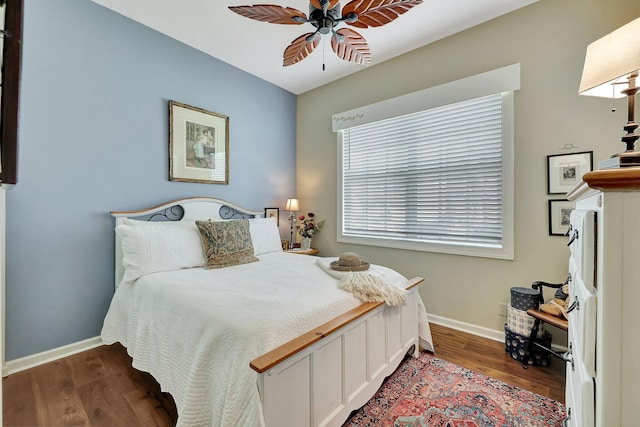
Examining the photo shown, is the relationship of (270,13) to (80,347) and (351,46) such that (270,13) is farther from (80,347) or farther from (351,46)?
(80,347)

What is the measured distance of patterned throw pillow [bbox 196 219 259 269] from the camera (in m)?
2.33

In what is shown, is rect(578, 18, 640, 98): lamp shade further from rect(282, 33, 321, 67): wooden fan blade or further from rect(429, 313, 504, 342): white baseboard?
rect(429, 313, 504, 342): white baseboard

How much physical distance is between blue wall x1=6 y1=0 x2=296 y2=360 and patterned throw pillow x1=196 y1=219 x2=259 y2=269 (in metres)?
0.76

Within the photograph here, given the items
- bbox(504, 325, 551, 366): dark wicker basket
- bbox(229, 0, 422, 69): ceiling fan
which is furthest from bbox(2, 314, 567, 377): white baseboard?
bbox(229, 0, 422, 69): ceiling fan

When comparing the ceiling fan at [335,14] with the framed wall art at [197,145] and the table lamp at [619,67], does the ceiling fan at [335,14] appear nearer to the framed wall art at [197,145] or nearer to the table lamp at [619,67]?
the table lamp at [619,67]

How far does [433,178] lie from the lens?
2.87m

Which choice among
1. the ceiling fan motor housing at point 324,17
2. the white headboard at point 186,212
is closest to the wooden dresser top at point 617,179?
the ceiling fan motor housing at point 324,17

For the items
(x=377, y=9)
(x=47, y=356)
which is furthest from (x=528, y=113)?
(x=47, y=356)

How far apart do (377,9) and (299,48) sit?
0.62m

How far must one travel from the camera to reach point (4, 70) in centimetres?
78

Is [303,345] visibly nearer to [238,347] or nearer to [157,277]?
[238,347]

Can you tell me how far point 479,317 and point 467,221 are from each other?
908 mm

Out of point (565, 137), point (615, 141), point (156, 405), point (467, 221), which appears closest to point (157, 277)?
point (156, 405)

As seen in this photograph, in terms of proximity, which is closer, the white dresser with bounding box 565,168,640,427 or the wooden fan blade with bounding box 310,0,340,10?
the white dresser with bounding box 565,168,640,427
